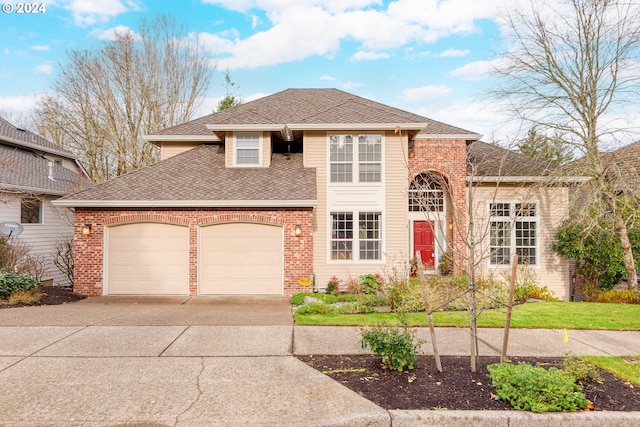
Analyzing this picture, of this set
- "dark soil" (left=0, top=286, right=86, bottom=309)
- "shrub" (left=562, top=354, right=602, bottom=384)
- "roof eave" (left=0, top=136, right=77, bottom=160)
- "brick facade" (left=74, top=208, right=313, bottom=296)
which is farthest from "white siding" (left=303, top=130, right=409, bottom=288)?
"roof eave" (left=0, top=136, right=77, bottom=160)

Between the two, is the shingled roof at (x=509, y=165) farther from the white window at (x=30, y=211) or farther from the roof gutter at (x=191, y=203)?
the white window at (x=30, y=211)

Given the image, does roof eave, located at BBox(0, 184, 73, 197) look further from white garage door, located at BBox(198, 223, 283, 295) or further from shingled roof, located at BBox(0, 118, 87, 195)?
white garage door, located at BBox(198, 223, 283, 295)

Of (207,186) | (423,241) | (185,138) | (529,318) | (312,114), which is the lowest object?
(529,318)

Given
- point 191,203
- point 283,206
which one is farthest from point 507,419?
point 191,203

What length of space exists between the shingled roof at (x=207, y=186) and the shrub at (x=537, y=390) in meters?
7.91

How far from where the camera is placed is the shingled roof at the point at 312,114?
12820 millimetres

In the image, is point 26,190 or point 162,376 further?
point 26,190

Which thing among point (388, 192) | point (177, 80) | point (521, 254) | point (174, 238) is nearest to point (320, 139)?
point (388, 192)

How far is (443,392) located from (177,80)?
82.3ft

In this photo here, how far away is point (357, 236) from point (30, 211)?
13404 millimetres

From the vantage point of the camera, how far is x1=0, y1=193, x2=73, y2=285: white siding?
46.8ft

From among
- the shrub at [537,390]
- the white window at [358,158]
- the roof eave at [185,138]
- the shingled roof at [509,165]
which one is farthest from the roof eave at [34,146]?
the shrub at [537,390]

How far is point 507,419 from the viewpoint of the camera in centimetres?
383

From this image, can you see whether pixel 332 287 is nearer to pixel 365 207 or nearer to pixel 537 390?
pixel 365 207
